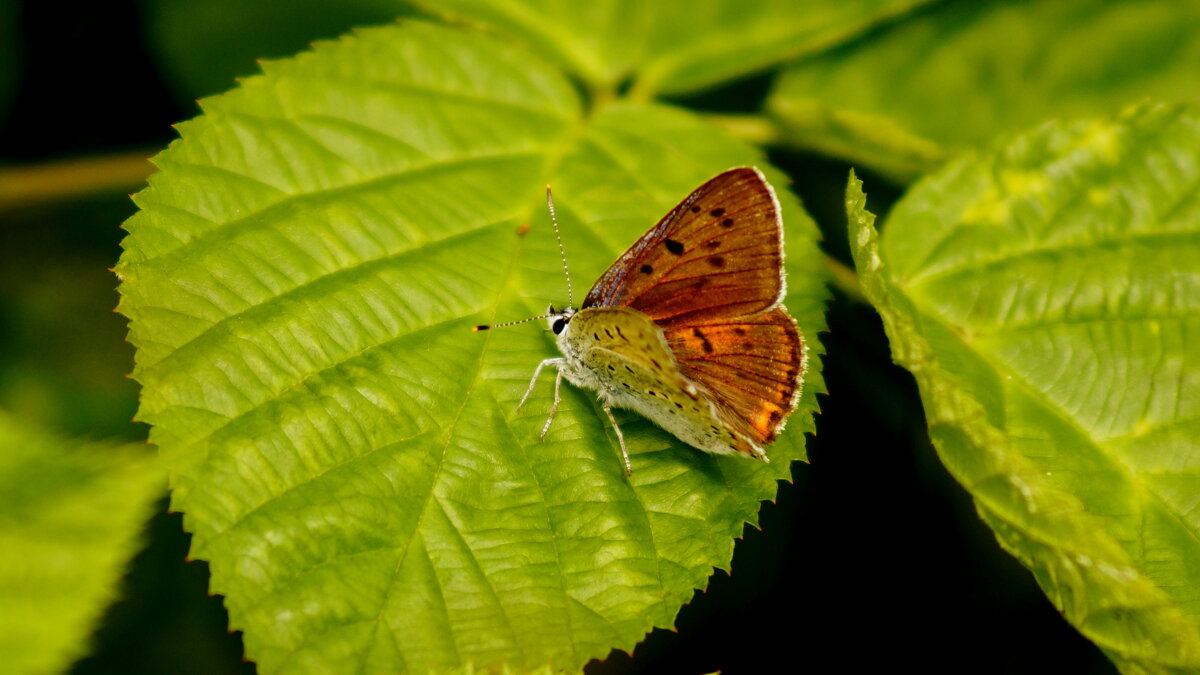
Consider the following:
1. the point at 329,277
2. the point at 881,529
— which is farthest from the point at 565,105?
the point at 881,529

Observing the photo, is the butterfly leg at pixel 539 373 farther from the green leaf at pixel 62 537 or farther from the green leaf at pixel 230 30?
the green leaf at pixel 230 30

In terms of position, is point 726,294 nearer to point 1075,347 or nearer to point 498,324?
point 498,324

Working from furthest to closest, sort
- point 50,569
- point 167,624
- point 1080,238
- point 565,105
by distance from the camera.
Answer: point 167,624
point 565,105
point 1080,238
point 50,569

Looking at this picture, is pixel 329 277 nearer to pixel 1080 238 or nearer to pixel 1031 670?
pixel 1080 238

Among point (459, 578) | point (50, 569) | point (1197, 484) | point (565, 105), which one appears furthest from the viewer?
point (565, 105)

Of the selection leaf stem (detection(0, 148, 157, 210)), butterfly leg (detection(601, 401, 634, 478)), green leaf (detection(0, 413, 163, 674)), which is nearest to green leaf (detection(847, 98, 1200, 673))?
butterfly leg (detection(601, 401, 634, 478))

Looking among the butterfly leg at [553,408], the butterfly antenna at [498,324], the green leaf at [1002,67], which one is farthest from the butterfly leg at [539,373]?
the green leaf at [1002,67]
